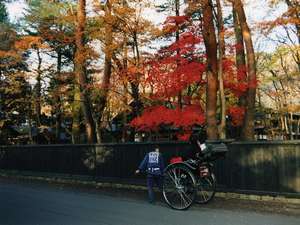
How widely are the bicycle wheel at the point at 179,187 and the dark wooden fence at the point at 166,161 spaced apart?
88cm

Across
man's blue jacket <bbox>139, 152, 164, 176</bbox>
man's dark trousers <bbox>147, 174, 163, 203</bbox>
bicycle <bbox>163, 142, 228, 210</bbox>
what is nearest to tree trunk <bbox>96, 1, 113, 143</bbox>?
man's blue jacket <bbox>139, 152, 164, 176</bbox>

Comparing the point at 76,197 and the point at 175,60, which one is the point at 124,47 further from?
the point at 76,197

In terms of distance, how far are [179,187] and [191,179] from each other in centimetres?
40

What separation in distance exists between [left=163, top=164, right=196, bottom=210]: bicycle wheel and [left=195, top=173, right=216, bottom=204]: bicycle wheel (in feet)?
1.60

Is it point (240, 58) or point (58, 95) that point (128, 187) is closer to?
point (240, 58)

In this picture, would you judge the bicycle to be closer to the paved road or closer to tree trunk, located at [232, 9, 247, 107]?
the paved road

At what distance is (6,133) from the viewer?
4212 centimetres

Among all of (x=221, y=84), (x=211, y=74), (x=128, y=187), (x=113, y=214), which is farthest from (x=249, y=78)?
(x=113, y=214)

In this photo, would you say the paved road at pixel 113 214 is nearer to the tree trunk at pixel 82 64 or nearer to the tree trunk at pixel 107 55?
the tree trunk at pixel 107 55

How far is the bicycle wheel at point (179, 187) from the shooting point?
11469 mm

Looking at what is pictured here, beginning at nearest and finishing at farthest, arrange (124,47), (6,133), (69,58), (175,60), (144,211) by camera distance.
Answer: (144,211), (175,60), (124,47), (69,58), (6,133)

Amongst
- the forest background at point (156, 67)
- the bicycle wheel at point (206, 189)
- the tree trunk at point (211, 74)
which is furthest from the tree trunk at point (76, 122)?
the bicycle wheel at point (206, 189)

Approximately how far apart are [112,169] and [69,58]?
19166mm

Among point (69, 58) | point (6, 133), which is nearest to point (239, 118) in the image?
point (69, 58)
